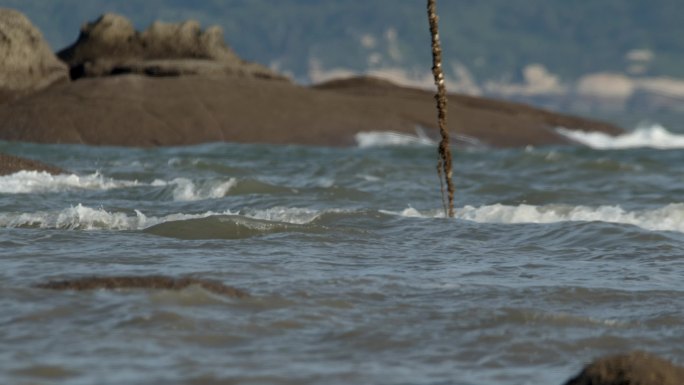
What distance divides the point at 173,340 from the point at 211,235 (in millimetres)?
5619

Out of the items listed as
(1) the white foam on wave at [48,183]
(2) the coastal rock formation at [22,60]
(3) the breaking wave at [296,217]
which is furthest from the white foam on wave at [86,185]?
(2) the coastal rock formation at [22,60]

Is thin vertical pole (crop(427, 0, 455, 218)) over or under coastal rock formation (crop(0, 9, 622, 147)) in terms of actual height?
under

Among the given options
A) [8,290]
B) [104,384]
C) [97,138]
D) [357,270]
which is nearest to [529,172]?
[97,138]

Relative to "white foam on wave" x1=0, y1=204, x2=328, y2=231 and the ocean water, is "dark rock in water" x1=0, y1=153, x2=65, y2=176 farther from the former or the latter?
"white foam on wave" x1=0, y1=204, x2=328, y2=231

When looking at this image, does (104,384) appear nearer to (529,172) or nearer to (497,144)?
(529,172)

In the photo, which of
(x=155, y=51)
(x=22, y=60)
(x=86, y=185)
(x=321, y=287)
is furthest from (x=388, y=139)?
(x=321, y=287)

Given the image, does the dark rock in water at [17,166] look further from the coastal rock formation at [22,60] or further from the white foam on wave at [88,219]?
the coastal rock formation at [22,60]

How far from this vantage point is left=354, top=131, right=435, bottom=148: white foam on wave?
36.1 meters

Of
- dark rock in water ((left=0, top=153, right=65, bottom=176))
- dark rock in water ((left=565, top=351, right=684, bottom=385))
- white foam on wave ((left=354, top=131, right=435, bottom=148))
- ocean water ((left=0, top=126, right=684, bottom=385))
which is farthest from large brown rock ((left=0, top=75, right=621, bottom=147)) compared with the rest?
dark rock in water ((left=565, top=351, right=684, bottom=385))

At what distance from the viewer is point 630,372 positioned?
21.8 feet

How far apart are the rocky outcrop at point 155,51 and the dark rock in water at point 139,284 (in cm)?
2584

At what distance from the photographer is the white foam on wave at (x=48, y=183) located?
2002 cm

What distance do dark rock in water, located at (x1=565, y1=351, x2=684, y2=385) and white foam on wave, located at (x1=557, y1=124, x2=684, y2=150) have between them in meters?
33.1

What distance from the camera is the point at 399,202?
70.6ft
